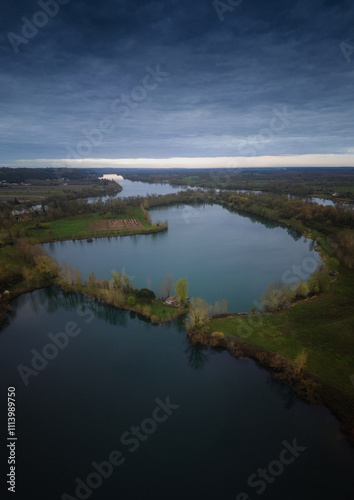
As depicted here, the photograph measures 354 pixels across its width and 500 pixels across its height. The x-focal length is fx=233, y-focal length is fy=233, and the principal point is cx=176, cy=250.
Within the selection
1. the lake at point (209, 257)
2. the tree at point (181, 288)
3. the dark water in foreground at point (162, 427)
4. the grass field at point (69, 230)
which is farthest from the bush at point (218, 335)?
the grass field at point (69, 230)

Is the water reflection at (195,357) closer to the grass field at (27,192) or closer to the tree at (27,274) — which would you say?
the tree at (27,274)

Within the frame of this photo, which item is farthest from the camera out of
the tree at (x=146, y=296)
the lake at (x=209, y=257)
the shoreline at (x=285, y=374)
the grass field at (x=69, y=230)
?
the grass field at (x=69, y=230)

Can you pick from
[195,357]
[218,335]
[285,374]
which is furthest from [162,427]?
[285,374]

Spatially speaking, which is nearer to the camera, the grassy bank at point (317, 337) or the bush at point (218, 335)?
the grassy bank at point (317, 337)

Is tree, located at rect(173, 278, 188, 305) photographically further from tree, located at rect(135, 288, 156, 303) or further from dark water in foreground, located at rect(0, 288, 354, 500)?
dark water in foreground, located at rect(0, 288, 354, 500)

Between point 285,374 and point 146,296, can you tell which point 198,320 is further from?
point 285,374

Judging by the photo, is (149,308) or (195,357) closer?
(195,357)

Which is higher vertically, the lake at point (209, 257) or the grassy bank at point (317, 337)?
the lake at point (209, 257)
